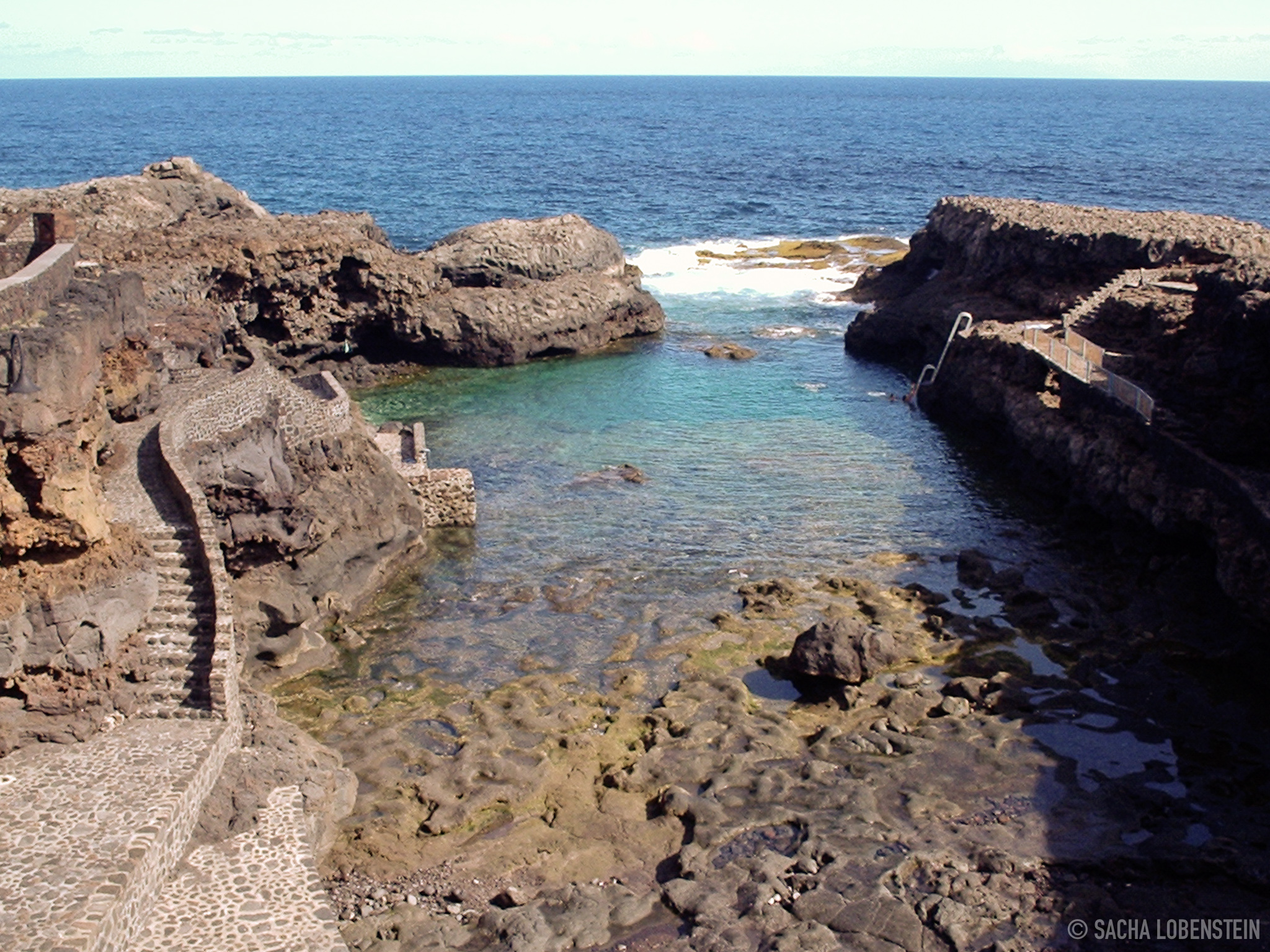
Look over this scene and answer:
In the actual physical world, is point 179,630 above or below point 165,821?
above

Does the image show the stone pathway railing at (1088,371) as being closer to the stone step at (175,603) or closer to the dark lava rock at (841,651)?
the dark lava rock at (841,651)

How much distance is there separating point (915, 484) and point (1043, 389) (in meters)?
5.85

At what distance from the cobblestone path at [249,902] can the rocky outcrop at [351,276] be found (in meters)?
20.9

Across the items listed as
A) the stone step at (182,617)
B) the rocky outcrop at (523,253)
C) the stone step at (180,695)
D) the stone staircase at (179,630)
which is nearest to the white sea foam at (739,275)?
the rocky outcrop at (523,253)

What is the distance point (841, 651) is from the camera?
71.1ft

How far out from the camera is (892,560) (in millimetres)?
27672

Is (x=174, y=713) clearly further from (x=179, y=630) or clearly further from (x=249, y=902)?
(x=249, y=902)

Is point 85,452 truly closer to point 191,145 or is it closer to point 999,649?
point 999,649

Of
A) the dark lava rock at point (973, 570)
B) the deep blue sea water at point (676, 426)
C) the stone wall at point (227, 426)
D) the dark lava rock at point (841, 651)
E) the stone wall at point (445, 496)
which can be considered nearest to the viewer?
the stone wall at point (227, 426)

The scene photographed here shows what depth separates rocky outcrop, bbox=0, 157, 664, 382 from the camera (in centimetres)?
3844

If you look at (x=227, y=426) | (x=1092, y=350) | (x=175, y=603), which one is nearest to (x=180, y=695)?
(x=175, y=603)

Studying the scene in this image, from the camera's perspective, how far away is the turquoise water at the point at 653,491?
24609 mm

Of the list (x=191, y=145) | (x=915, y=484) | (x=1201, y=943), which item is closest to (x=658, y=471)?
(x=915, y=484)

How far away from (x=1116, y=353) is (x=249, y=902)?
1168 inches
